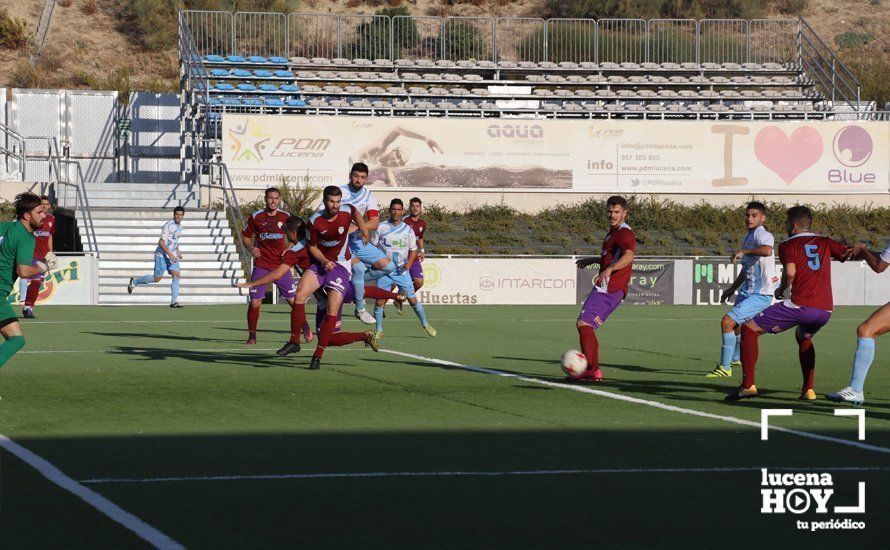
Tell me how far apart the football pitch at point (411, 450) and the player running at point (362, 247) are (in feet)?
4.76

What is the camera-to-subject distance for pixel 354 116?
139 ft

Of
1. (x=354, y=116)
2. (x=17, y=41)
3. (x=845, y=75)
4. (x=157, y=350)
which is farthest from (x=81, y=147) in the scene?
(x=845, y=75)

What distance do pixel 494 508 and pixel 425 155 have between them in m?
36.1

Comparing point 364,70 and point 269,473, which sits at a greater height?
point 364,70

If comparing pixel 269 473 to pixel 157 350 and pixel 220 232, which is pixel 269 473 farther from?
pixel 220 232

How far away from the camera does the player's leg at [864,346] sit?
11234 millimetres

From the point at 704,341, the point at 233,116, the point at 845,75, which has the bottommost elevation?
the point at 704,341

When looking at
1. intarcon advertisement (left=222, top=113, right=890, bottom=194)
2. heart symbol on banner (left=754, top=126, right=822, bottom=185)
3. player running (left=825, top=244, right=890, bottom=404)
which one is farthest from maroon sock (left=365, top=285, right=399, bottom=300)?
heart symbol on banner (left=754, top=126, right=822, bottom=185)

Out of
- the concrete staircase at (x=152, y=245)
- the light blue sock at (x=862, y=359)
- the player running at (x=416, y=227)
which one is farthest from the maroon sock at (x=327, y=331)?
the concrete staircase at (x=152, y=245)

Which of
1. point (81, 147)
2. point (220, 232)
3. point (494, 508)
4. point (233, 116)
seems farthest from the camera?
point (81, 147)

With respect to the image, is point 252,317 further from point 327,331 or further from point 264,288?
point 327,331

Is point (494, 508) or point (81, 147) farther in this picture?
point (81, 147)

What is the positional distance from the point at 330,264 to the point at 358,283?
4319mm

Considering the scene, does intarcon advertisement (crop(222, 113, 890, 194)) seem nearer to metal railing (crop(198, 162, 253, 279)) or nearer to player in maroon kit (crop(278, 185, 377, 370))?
metal railing (crop(198, 162, 253, 279))
